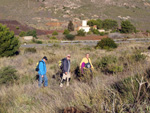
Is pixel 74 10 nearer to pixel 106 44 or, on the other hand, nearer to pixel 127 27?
pixel 127 27

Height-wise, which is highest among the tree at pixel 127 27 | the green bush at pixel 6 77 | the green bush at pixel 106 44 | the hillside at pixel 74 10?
the hillside at pixel 74 10

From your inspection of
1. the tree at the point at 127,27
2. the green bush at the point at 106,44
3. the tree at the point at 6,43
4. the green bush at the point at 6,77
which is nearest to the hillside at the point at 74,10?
the tree at the point at 127,27

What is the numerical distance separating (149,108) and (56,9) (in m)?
83.5

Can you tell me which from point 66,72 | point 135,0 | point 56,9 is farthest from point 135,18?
point 66,72

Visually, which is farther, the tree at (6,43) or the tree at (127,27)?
the tree at (127,27)

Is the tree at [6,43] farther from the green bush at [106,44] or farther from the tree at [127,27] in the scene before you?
the tree at [127,27]

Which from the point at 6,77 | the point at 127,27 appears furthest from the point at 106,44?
the point at 127,27

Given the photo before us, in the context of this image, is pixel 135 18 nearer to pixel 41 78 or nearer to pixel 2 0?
pixel 2 0

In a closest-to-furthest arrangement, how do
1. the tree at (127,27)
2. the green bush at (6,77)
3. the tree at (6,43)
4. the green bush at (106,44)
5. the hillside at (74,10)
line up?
the green bush at (6,77) < the tree at (6,43) < the green bush at (106,44) < the tree at (127,27) < the hillside at (74,10)

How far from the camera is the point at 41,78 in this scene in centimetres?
684

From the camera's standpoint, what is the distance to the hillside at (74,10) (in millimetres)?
69938

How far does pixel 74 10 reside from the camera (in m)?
83.4

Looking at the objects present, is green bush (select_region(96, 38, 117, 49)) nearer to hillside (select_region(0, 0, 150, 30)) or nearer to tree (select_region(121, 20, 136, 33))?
tree (select_region(121, 20, 136, 33))

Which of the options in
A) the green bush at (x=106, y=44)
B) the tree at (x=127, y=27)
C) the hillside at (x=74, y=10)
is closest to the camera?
the green bush at (x=106, y=44)
